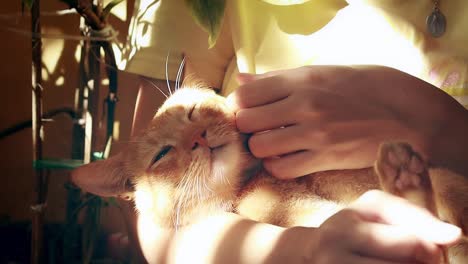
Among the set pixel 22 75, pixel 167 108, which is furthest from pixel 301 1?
pixel 22 75

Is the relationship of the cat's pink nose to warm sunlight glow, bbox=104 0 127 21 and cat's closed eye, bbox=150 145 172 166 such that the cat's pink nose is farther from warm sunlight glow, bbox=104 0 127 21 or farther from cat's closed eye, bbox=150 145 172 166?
warm sunlight glow, bbox=104 0 127 21

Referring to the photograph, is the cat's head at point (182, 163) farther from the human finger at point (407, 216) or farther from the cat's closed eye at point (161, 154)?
the human finger at point (407, 216)

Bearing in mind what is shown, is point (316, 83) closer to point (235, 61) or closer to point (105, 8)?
point (235, 61)

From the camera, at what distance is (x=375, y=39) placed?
16.5 inches

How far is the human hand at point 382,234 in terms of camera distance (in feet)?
1.01

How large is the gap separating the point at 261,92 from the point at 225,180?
0.10m

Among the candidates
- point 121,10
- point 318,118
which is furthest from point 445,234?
point 121,10

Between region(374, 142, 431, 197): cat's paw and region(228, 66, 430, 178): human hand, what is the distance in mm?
14

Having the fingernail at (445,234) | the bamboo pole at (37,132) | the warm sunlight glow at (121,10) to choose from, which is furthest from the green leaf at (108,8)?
the fingernail at (445,234)

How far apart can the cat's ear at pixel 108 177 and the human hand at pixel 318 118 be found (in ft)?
0.52

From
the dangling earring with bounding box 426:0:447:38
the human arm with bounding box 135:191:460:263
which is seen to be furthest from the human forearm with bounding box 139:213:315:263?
the dangling earring with bounding box 426:0:447:38

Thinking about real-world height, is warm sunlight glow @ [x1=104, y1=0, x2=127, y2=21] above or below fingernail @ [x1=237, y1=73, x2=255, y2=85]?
above

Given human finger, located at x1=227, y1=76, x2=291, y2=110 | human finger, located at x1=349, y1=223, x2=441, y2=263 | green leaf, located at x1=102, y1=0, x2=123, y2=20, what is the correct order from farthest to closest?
green leaf, located at x1=102, y1=0, x2=123, y2=20
human finger, located at x1=227, y1=76, x2=291, y2=110
human finger, located at x1=349, y1=223, x2=441, y2=263

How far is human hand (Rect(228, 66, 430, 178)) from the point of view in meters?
0.38
